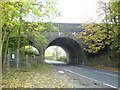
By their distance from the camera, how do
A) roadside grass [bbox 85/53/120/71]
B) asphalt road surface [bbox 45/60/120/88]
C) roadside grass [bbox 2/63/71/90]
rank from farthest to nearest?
roadside grass [bbox 85/53/120/71], asphalt road surface [bbox 45/60/120/88], roadside grass [bbox 2/63/71/90]

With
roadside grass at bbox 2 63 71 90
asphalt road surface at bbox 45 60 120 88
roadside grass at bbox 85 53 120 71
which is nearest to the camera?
roadside grass at bbox 2 63 71 90

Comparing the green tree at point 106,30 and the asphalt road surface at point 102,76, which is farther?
the green tree at point 106,30

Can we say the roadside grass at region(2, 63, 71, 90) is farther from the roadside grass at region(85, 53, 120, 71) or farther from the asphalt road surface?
the roadside grass at region(85, 53, 120, 71)

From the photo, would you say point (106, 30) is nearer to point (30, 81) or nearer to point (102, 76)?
point (102, 76)

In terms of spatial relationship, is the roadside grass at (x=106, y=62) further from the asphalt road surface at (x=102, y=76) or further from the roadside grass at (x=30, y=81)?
the roadside grass at (x=30, y=81)

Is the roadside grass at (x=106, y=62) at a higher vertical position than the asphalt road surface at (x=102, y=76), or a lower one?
higher

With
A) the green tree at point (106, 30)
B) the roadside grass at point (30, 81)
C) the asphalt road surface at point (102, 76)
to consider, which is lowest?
the asphalt road surface at point (102, 76)

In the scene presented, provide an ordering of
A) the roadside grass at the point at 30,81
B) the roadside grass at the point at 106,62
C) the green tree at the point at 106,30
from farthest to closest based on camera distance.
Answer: the roadside grass at the point at 106,62 → the green tree at the point at 106,30 → the roadside grass at the point at 30,81

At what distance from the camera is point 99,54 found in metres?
29.5

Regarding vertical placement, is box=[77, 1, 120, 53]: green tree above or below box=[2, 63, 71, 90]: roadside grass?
above

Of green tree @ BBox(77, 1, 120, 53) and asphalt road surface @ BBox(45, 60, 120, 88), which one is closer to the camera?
asphalt road surface @ BBox(45, 60, 120, 88)

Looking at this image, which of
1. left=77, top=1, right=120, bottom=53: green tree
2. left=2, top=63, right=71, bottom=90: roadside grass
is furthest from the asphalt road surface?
left=77, top=1, right=120, bottom=53: green tree

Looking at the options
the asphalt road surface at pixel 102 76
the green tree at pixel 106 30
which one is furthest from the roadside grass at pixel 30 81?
the green tree at pixel 106 30

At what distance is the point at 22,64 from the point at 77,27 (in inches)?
532
